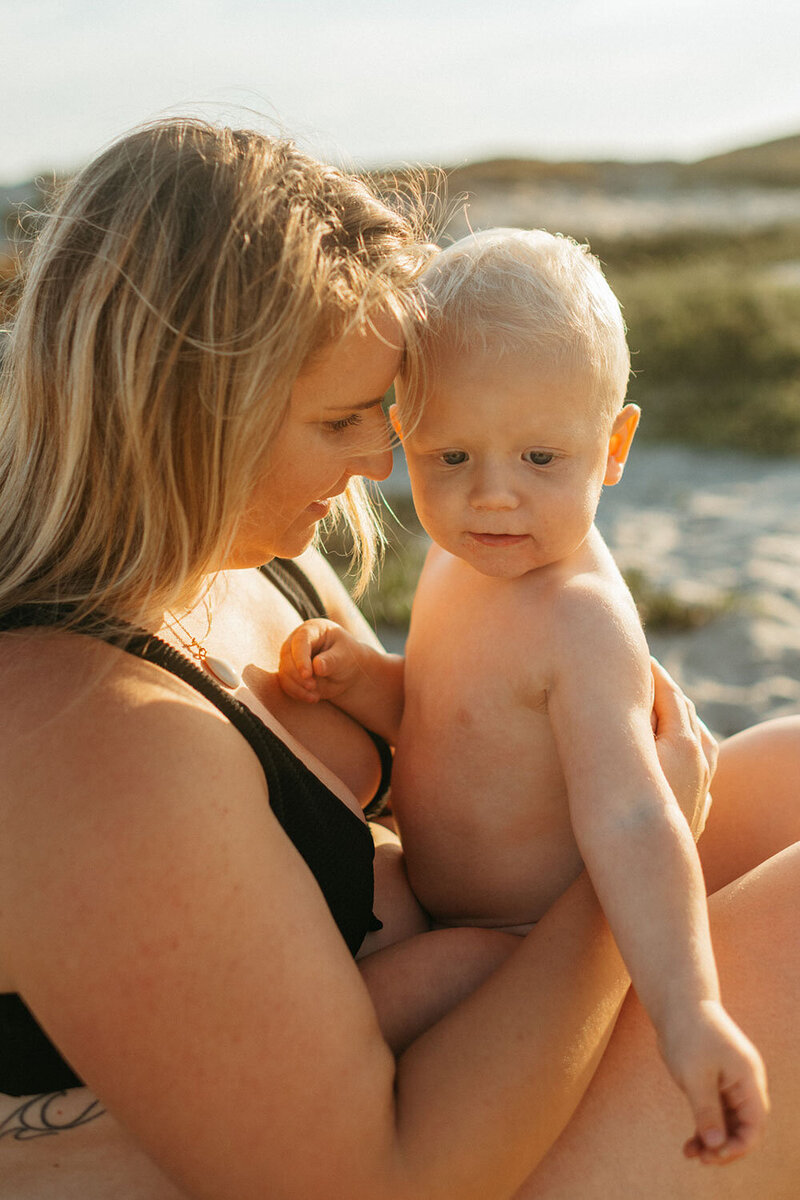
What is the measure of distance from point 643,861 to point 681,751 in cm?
29

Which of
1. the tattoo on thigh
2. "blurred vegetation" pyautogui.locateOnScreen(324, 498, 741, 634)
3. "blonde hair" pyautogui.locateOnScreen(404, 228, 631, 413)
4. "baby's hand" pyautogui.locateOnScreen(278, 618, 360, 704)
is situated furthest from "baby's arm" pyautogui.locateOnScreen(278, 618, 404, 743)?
"blurred vegetation" pyautogui.locateOnScreen(324, 498, 741, 634)

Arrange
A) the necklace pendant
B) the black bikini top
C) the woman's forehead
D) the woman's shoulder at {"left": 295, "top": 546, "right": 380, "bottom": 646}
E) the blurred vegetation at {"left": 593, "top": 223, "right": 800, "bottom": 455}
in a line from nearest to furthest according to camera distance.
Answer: the black bikini top, the woman's forehead, the necklace pendant, the woman's shoulder at {"left": 295, "top": 546, "right": 380, "bottom": 646}, the blurred vegetation at {"left": 593, "top": 223, "right": 800, "bottom": 455}

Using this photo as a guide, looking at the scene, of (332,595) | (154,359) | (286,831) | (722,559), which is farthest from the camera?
(722,559)

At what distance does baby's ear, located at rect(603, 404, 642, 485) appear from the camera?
1908 millimetres

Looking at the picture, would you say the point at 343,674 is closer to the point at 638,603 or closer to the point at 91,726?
the point at 91,726

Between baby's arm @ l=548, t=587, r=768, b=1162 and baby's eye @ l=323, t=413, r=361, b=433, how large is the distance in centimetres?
45

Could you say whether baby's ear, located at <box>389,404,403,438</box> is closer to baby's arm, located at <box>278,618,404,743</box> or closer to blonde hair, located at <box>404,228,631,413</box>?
blonde hair, located at <box>404,228,631,413</box>

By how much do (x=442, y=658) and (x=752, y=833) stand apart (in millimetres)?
670

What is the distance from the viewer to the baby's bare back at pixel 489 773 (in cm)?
177

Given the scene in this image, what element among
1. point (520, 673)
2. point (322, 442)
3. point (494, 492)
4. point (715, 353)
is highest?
point (322, 442)

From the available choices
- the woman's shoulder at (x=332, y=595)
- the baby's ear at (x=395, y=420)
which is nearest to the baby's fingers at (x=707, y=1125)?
the baby's ear at (x=395, y=420)

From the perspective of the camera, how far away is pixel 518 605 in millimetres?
1813

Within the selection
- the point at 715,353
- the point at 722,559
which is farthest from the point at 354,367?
the point at 715,353

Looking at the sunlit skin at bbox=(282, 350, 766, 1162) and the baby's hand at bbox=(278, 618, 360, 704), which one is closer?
the sunlit skin at bbox=(282, 350, 766, 1162)
